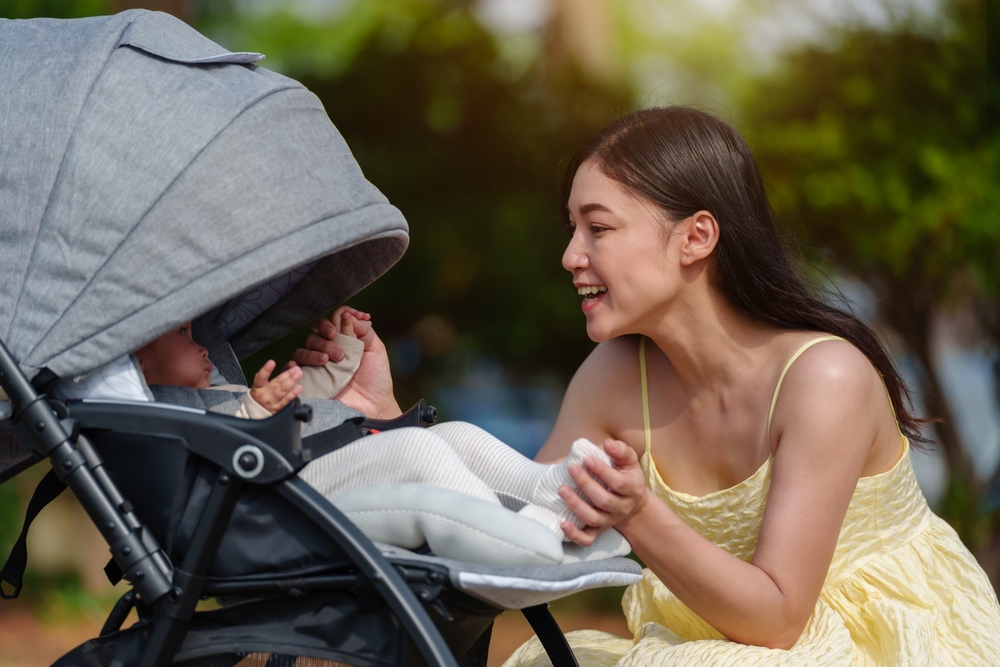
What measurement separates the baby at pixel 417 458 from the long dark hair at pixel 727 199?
62 centimetres

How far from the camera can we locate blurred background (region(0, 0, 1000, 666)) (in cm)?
411

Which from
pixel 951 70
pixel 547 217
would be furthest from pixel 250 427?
pixel 951 70

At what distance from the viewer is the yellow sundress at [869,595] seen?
5.68 ft

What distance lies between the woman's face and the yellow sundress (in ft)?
1.01

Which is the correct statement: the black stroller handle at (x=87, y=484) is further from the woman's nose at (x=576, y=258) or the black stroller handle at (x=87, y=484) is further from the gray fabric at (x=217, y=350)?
the woman's nose at (x=576, y=258)

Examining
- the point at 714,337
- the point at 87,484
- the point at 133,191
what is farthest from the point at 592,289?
the point at 87,484

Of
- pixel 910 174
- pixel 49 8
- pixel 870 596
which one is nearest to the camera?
pixel 870 596

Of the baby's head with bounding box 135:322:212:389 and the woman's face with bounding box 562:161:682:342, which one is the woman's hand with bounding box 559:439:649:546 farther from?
the baby's head with bounding box 135:322:212:389

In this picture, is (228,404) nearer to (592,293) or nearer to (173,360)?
(173,360)

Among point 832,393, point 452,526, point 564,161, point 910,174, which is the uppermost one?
point 910,174

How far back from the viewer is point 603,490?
1.43 m

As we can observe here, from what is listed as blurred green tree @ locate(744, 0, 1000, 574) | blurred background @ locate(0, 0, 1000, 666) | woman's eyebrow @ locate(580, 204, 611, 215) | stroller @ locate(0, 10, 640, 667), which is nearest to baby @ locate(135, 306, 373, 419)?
stroller @ locate(0, 10, 640, 667)

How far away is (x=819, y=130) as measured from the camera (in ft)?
13.9

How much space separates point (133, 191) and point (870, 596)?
4.92 feet
